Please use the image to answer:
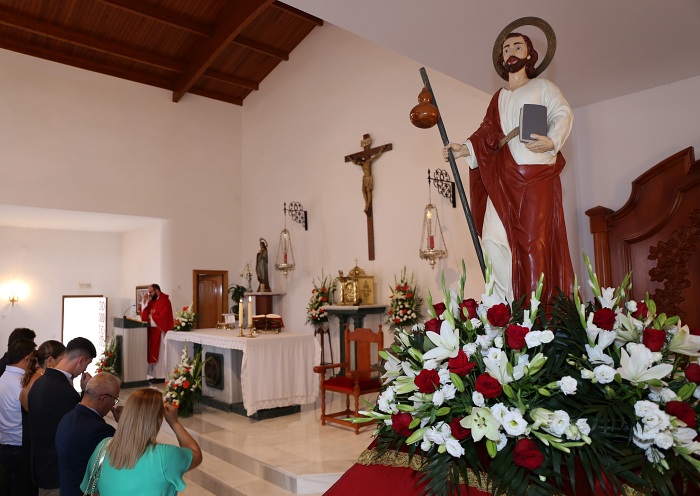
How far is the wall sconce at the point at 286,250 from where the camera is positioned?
30.7 ft

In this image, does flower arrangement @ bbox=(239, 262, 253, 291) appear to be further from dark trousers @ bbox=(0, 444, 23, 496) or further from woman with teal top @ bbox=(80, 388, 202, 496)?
woman with teal top @ bbox=(80, 388, 202, 496)

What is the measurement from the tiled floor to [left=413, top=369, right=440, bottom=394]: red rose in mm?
3125

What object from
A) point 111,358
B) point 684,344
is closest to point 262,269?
point 111,358

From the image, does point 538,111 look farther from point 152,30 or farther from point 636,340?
point 152,30

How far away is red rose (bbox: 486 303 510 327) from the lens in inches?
63.2

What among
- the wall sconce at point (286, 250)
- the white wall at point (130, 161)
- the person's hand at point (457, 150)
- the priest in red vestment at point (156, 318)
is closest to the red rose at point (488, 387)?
the person's hand at point (457, 150)

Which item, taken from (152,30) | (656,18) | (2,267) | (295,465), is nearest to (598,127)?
(656,18)

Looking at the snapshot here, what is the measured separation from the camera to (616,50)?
320 centimetres

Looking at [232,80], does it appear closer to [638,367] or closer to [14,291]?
[14,291]

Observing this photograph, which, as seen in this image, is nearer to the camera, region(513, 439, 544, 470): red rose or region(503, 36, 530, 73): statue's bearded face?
region(513, 439, 544, 470): red rose

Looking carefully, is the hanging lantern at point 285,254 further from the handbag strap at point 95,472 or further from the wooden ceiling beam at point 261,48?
the handbag strap at point 95,472

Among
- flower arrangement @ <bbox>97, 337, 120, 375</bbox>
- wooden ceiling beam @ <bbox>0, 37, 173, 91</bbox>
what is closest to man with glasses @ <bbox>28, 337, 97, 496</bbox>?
flower arrangement @ <bbox>97, 337, 120, 375</bbox>

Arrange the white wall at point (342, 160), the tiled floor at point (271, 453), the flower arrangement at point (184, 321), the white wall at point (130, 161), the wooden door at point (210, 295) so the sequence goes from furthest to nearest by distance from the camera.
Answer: the wooden door at point (210, 295), the white wall at point (130, 161), the flower arrangement at point (184, 321), the white wall at point (342, 160), the tiled floor at point (271, 453)

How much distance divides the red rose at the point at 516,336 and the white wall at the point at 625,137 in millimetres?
2979
